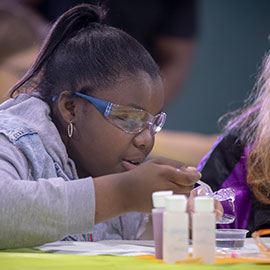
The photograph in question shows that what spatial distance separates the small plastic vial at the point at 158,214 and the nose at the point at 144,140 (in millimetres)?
519

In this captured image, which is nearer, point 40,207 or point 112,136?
point 40,207

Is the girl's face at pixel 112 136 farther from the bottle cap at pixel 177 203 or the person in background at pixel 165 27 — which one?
the person in background at pixel 165 27

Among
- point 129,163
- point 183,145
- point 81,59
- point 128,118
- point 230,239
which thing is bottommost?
point 183,145

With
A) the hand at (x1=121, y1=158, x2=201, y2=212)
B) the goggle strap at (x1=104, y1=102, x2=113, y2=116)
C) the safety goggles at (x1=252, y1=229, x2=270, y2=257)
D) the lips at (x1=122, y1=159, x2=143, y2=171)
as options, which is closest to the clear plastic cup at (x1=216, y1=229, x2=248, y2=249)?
the safety goggles at (x1=252, y1=229, x2=270, y2=257)

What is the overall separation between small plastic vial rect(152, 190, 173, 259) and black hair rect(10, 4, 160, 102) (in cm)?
65

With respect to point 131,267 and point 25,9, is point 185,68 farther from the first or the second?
point 131,267

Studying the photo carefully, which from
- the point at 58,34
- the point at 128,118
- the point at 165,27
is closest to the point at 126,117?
the point at 128,118

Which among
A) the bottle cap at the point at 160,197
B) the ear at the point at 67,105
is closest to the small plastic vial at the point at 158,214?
the bottle cap at the point at 160,197

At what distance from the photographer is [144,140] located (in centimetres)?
167

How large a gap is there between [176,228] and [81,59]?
850 mm

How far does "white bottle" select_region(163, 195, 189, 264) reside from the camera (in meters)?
A: 1.04

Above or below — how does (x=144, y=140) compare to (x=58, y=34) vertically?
below

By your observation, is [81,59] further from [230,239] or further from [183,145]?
[183,145]

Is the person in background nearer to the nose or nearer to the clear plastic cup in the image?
the nose
